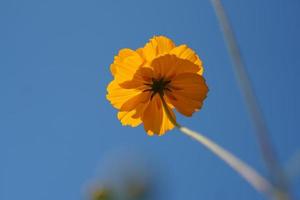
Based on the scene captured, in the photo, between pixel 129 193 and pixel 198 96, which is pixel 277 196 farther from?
pixel 129 193

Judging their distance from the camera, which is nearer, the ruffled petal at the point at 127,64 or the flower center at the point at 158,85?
the ruffled petal at the point at 127,64

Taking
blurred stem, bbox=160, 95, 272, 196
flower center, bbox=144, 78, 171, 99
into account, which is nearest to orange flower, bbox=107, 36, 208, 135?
flower center, bbox=144, 78, 171, 99

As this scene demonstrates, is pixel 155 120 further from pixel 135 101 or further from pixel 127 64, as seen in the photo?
pixel 127 64

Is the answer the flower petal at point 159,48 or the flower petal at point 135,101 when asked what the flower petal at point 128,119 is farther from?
the flower petal at point 159,48

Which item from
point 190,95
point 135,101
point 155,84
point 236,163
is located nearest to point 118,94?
point 135,101

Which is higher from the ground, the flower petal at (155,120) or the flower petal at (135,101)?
the flower petal at (135,101)

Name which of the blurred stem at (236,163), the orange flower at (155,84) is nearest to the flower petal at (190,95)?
the orange flower at (155,84)

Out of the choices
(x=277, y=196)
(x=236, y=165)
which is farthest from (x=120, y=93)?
(x=277, y=196)

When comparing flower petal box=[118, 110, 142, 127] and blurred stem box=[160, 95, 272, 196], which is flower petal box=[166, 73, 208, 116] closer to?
flower petal box=[118, 110, 142, 127]
